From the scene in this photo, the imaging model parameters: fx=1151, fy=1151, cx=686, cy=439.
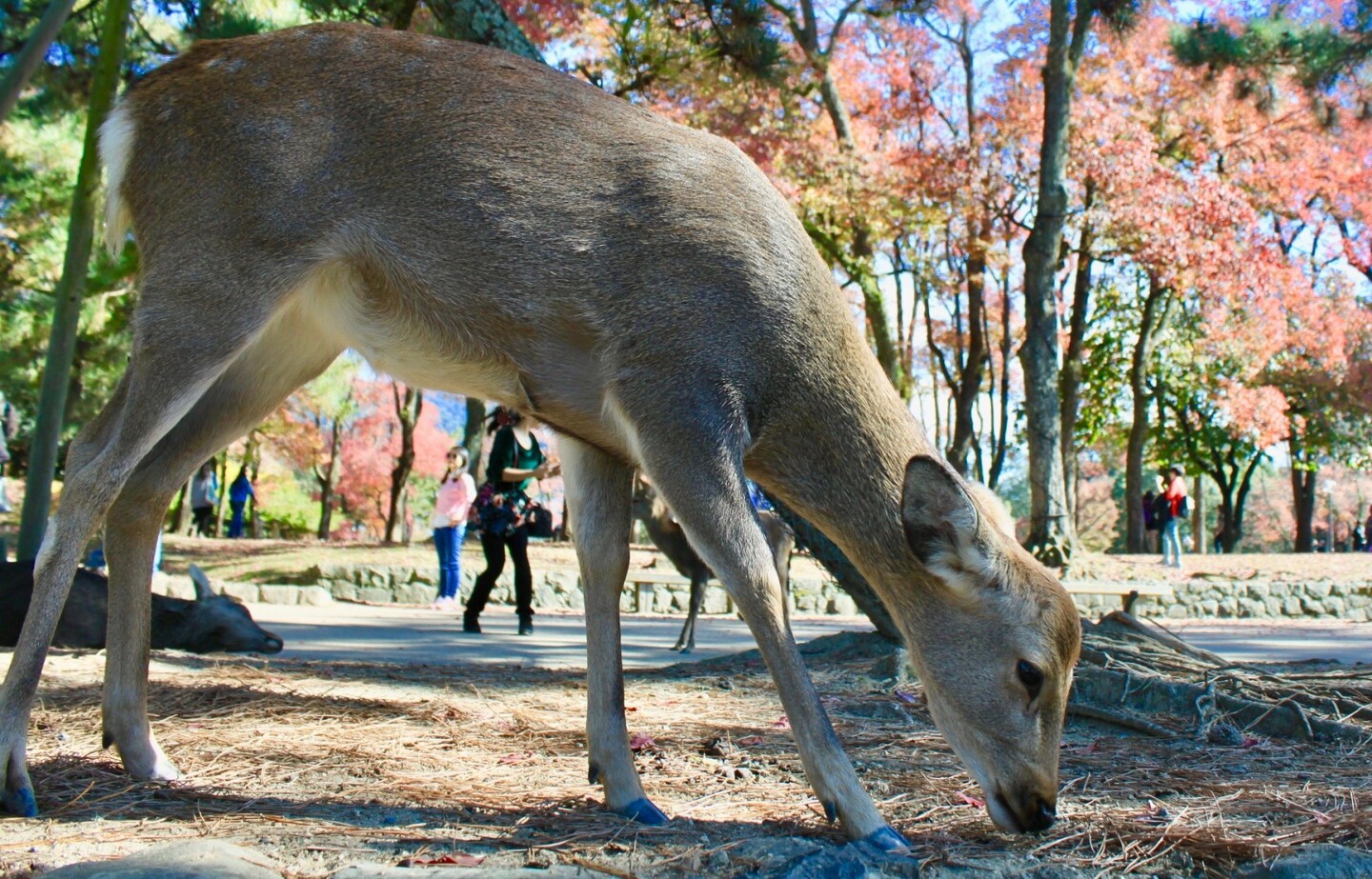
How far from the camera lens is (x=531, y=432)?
10547 millimetres

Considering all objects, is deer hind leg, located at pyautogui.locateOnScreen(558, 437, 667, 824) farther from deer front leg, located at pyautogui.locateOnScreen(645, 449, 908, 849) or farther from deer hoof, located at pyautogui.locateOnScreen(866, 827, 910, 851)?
deer hoof, located at pyautogui.locateOnScreen(866, 827, 910, 851)

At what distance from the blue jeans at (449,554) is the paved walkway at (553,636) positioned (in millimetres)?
390

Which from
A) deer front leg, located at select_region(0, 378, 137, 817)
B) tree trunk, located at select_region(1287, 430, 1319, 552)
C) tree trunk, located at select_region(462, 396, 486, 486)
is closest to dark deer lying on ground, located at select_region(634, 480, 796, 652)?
deer front leg, located at select_region(0, 378, 137, 817)

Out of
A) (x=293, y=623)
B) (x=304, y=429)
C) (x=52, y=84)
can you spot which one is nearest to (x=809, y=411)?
(x=293, y=623)

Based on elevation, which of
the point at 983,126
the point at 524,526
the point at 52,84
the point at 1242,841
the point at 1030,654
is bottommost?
the point at 1242,841

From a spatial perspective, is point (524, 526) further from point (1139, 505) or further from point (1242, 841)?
point (1139, 505)

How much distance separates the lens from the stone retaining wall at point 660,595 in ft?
53.0

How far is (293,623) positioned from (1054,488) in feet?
36.8

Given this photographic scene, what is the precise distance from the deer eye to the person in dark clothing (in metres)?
7.02

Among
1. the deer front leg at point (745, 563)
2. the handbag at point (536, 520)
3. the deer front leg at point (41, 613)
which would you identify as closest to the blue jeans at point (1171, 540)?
the handbag at point (536, 520)

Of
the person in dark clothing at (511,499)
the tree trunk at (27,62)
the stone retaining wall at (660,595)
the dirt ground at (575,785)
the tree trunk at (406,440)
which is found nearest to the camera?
the dirt ground at (575,785)

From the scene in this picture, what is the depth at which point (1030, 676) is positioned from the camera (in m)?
3.27

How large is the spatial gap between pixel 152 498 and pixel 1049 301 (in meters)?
15.5

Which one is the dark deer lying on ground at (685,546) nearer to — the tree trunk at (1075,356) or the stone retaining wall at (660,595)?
the stone retaining wall at (660,595)
